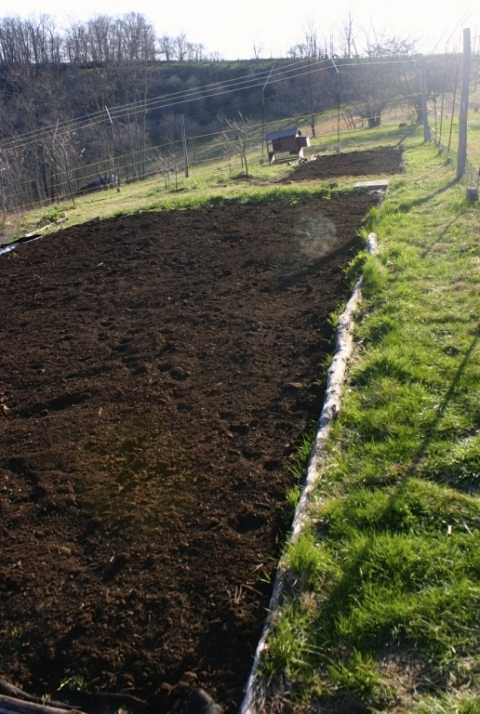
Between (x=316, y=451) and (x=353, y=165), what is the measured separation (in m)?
13.3

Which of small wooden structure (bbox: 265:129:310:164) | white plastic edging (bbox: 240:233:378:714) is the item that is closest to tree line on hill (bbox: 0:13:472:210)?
small wooden structure (bbox: 265:129:310:164)

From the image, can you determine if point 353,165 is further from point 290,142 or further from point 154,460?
point 154,460

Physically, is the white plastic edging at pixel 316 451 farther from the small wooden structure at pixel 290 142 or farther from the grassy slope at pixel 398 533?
the small wooden structure at pixel 290 142

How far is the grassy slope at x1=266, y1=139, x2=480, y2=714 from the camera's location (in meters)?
1.88

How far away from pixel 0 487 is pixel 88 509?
70 cm

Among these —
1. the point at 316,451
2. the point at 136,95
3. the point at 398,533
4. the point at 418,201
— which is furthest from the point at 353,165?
the point at 136,95

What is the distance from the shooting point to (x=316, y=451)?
3.15 metres

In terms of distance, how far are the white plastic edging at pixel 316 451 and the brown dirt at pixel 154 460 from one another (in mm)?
79

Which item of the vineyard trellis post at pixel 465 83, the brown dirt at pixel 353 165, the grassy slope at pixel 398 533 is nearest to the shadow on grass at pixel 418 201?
the vineyard trellis post at pixel 465 83

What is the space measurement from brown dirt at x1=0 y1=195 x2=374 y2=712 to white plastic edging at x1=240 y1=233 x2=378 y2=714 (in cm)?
8

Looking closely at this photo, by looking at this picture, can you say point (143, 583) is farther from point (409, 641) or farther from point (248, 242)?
point (248, 242)

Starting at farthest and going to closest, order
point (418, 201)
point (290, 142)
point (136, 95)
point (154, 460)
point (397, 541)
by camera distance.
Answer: point (136, 95), point (290, 142), point (418, 201), point (154, 460), point (397, 541)

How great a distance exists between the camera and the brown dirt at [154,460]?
86.7 inches

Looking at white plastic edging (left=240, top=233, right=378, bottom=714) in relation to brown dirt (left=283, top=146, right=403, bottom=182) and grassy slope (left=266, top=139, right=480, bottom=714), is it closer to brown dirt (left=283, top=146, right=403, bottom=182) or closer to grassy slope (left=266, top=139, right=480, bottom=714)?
grassy slope (left=266, top=139, right=480, bottom=714)
